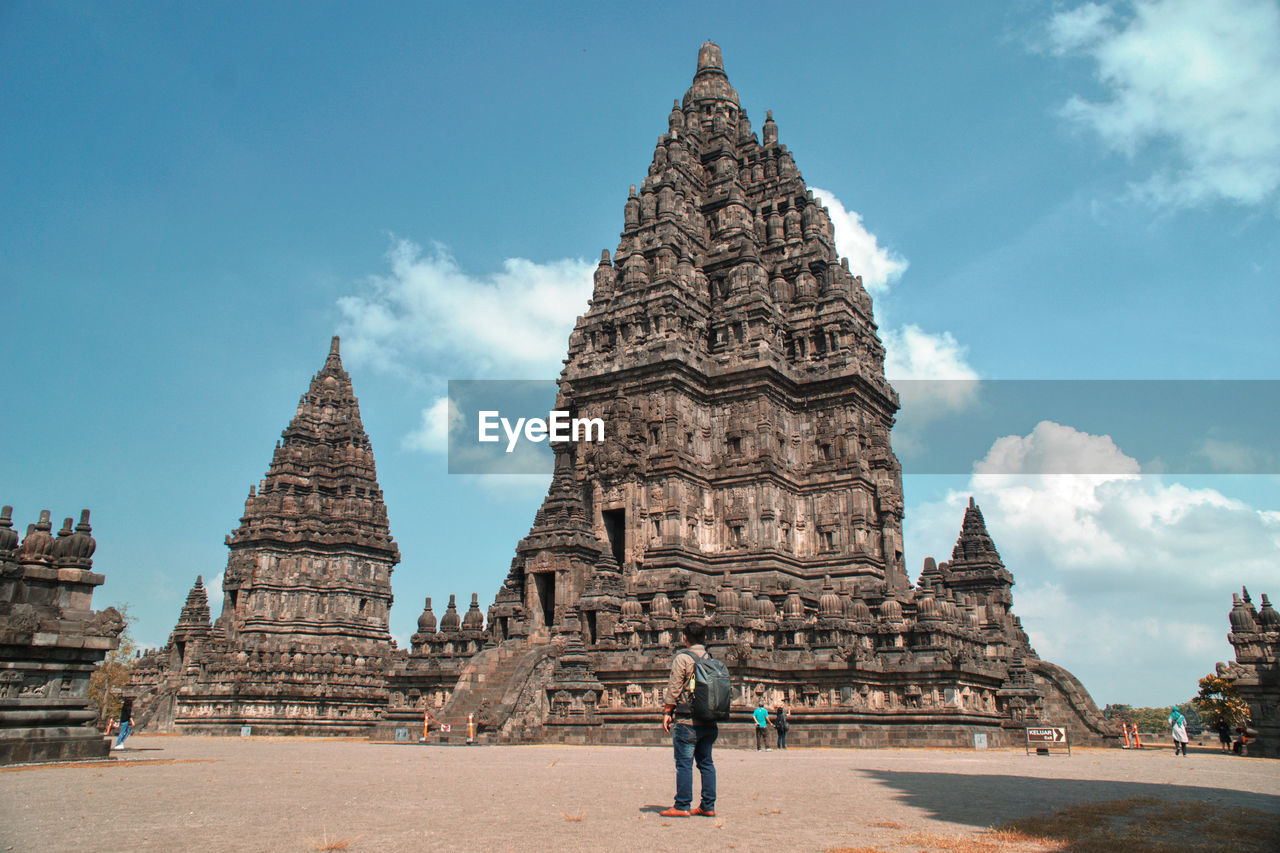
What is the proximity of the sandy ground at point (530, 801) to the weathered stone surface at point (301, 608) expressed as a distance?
33.9 metres

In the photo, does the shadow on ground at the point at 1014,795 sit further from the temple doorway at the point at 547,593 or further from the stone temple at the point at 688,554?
the temple doorway at the point at 547,593

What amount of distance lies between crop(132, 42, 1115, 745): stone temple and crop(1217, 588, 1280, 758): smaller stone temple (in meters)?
6.26

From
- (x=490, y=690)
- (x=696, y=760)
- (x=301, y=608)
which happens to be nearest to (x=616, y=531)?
(x=490, y=690)

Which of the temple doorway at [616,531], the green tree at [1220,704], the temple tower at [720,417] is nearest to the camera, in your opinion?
the green tree at [1220,704]

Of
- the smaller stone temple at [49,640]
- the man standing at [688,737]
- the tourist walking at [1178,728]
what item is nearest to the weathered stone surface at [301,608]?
the smaller stone temple at [49,640]

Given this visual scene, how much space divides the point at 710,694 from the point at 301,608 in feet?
171

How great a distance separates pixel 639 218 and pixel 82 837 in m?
42.9

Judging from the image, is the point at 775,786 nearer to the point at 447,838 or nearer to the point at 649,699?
the point at 447,838

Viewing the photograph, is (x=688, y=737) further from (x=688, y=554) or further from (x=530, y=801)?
(x=688, y=554)

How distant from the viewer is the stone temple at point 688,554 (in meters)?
29.6

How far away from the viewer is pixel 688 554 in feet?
128

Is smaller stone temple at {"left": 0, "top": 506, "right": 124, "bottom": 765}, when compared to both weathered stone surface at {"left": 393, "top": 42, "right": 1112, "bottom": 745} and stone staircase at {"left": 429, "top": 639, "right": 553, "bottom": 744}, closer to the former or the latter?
stone staircase at {"left": 429, "top": 639, "right": 553, "bottom": 744}

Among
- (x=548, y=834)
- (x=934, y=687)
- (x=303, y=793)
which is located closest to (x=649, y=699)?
(x=934, y=687)

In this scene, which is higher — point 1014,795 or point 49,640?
point 49,640
